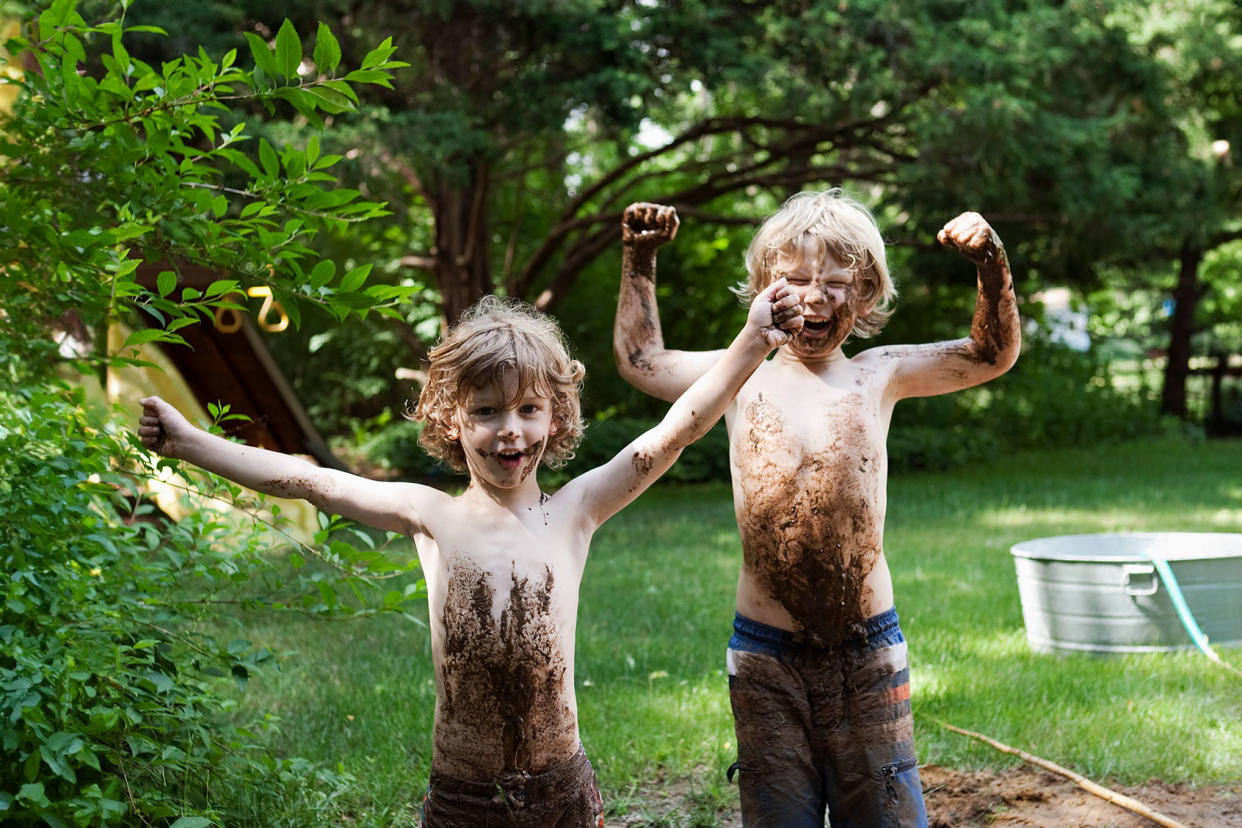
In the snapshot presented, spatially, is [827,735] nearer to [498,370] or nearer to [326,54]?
[498,370]

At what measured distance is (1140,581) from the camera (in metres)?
4.65

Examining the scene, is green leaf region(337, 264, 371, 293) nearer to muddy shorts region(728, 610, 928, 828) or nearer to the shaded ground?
muddy shorts region(728, 610, 928, 828)

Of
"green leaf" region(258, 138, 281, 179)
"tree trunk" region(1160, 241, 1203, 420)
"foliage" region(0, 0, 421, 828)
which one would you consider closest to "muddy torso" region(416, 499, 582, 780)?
"foliage" region(0, 0, 421, 828)

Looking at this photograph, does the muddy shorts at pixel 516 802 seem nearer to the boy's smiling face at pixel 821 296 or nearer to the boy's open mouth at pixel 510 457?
the boy's open mouth at pixel 510 457

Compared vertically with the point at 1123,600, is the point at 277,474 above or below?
above

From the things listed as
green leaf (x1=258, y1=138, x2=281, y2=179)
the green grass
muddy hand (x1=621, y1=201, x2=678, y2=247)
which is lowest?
the green grass

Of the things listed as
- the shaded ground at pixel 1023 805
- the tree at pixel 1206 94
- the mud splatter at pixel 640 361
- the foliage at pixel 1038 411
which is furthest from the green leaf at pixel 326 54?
the foliage at pixel 1038 411

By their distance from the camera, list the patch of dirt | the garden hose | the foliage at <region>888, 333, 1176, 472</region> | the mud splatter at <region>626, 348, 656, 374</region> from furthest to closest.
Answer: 1. the foliage at <region>888, 333, 1176, 472</region>
2. the garden hose
3. the patch of dirt
4. the mud splatter at <region>626, 348, 656, 374</region>

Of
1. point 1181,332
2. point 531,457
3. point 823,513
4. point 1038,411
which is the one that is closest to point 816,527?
point 823,513

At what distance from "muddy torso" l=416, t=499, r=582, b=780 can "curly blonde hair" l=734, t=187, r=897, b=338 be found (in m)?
0.91

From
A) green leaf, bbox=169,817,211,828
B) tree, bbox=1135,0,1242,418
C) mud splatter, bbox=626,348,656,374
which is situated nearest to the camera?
green leaf, bbox=169,817,211,828

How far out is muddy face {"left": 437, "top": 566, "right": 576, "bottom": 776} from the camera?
2158mm

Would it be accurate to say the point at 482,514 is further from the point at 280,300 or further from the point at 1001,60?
the point at 1001,60

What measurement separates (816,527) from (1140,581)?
8.50 ft
